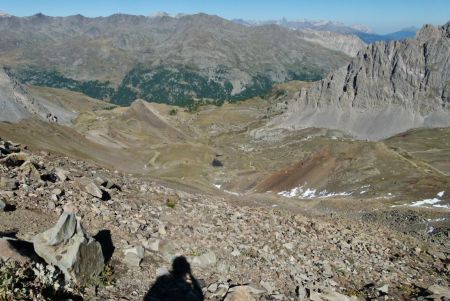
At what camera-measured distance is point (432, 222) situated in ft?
156

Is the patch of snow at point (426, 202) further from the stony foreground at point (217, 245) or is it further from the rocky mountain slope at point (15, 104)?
the rocky mountain slope at point (15, 104)

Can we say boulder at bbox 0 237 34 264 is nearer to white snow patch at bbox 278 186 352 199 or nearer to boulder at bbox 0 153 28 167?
boulder at bbox 0 153 28 167

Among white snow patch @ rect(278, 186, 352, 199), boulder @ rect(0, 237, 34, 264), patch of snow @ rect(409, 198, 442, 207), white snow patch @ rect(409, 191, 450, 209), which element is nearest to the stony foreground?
boulder @ rect(0, 237, 34, 264)

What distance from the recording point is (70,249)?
15461 mm

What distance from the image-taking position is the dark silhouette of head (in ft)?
60.6

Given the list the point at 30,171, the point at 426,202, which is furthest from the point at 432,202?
the point at 30,171

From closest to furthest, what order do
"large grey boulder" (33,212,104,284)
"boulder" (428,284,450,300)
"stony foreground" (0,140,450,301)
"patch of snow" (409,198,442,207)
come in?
1. "large grey boulder" (33,212,104,284)
2. "stony foreground" (0,140,450,301)
3. "boulder" (428,284,450,300)
4. "patch of snow" (409,198,442,207)

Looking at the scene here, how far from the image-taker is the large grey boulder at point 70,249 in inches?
597

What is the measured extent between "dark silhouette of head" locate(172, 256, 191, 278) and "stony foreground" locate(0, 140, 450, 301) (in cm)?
26

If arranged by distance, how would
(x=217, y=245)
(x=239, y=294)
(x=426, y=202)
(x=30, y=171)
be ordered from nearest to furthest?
(x=239, y=294)
(x=217, y=245)
(x=30, y=171)
(x=426, y=202)

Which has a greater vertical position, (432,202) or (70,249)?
(70,249)

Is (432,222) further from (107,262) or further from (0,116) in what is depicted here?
(0,116)

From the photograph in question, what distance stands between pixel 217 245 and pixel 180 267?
277 cm

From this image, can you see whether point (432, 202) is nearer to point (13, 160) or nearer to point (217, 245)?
point (217, 245)
